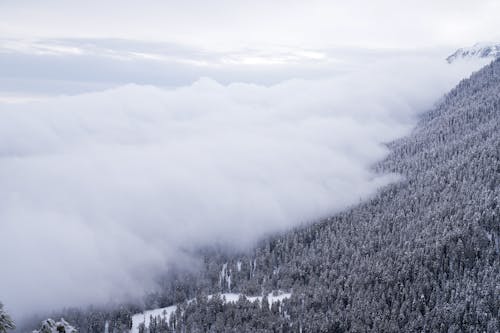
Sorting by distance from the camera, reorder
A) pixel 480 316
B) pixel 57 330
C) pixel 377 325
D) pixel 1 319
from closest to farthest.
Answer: pixel 1 319
pixel 57 330
pixel 480 316
pixel 377 325

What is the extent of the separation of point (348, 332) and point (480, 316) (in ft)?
192

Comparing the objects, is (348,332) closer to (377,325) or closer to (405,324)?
(377,325)

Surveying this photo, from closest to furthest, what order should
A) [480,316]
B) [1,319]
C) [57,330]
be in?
[1,319] → [57,330] → [480,316]

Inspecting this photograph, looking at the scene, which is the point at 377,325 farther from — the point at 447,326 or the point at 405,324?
the point at 447,326

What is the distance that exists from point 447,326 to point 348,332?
44.3m

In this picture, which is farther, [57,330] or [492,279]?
[492,279]

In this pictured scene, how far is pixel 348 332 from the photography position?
197250 millimetres

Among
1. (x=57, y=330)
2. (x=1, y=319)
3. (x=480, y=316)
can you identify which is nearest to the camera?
(x=1, y=319)

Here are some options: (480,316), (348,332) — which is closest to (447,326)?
(480,316)

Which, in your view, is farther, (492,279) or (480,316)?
(492,279)

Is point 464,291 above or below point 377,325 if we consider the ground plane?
above

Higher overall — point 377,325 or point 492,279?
point 492,279

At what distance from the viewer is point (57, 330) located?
32562 mm

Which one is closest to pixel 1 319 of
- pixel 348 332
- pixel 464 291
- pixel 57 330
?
pixel 57 330
